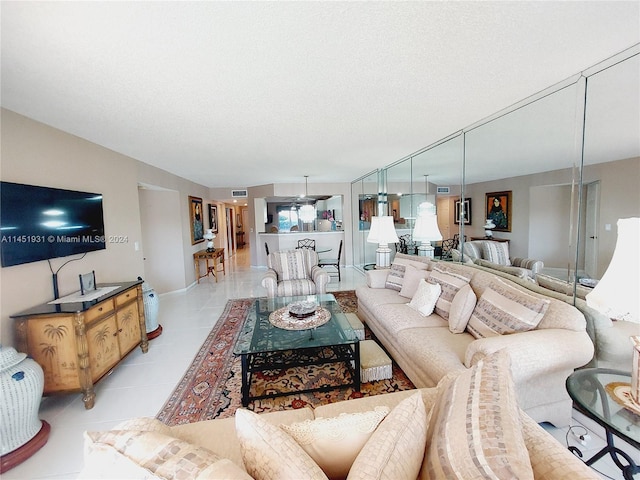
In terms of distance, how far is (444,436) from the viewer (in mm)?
809

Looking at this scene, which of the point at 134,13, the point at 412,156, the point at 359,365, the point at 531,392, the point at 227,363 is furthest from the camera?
the point at 412,156

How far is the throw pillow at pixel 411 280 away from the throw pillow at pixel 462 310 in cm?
77

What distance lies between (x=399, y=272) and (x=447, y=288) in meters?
0.91

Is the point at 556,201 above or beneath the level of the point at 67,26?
beneath

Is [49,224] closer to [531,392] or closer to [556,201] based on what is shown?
[531,392]

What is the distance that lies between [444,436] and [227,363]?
2.44 m

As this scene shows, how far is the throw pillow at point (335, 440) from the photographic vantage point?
33.5 inches

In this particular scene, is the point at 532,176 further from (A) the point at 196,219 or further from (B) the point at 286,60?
(A) the point at 196,219

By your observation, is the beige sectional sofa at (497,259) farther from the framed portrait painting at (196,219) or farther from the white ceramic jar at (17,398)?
the framed portrait painting at (196,219)

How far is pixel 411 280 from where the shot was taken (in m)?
3.17

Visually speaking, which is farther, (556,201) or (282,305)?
(282,305)

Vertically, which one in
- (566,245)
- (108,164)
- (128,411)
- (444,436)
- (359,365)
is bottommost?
(128,411)

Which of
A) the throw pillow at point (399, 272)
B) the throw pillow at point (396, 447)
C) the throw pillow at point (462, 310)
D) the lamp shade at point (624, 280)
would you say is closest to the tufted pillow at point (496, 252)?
the throw pillow at point (399, 272)

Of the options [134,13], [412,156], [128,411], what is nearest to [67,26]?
[134,13]
